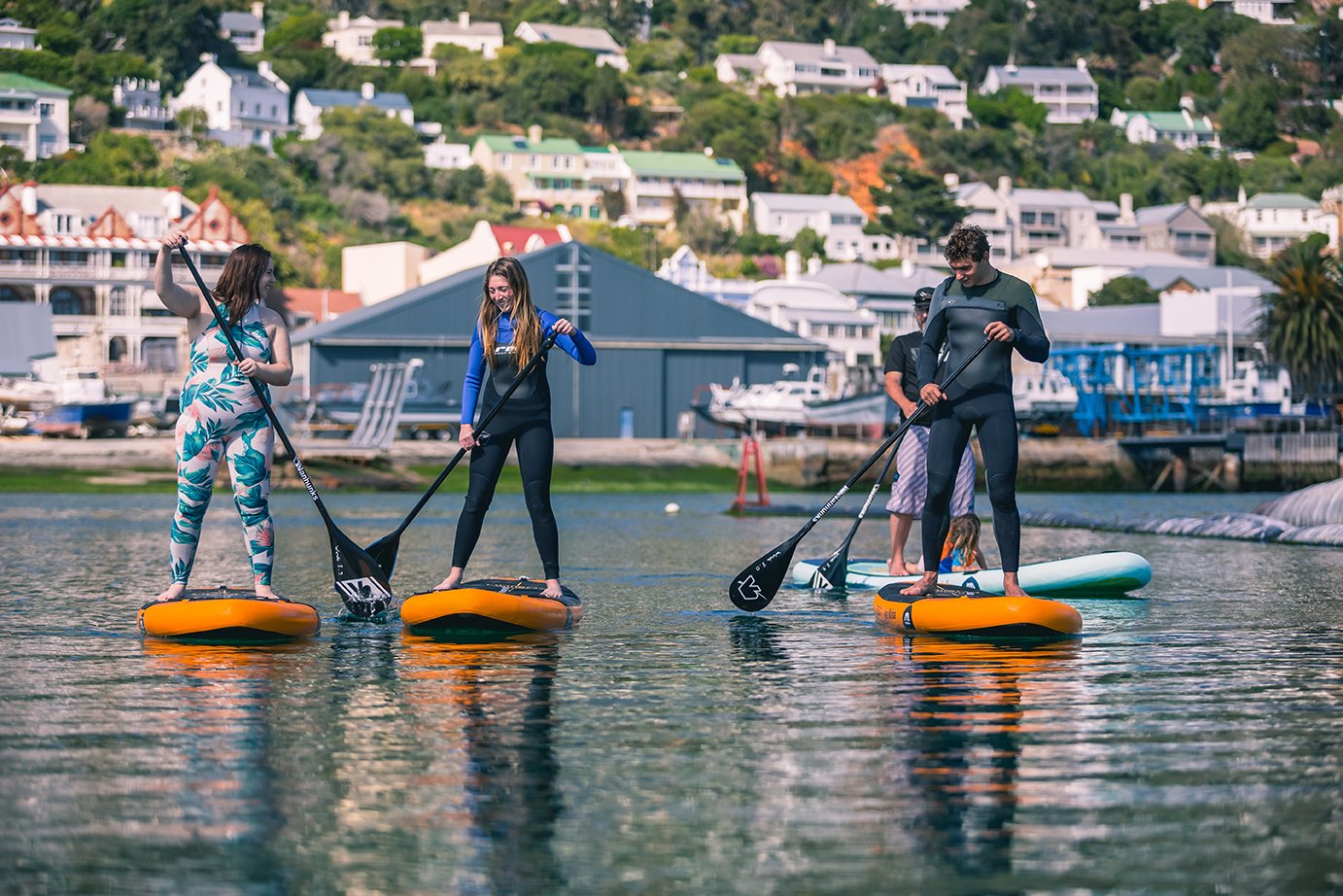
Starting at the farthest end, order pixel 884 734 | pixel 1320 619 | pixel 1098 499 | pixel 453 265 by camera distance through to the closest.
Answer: pixel 453 265
pixel 1098 499
pixel 1320 619
pixel 884 734

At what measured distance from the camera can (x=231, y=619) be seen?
11.0 m

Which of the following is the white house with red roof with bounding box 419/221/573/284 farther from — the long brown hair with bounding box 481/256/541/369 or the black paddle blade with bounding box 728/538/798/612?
the long brown hair with bounding box 481/256/541/369

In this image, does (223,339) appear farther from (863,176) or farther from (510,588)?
(863,176)

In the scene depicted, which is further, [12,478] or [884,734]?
[12,478]

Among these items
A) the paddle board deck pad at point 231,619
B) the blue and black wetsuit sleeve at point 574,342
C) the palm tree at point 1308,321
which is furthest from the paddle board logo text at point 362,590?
the palm tree at point 1308,321

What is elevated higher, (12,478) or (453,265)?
(453,265)

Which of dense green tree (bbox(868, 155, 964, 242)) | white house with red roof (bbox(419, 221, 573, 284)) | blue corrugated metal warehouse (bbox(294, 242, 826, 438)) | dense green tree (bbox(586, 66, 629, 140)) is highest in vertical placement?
dense green tree (bbox(586, 66, 629, 140))

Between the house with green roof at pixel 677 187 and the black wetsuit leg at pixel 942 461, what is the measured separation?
156 metres

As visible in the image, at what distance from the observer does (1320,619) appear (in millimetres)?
12773

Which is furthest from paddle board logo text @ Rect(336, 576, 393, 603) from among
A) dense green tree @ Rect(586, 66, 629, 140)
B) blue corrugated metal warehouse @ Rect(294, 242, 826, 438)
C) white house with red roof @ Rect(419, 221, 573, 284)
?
dense green tree @ Rect(586, 66, 629, 140)

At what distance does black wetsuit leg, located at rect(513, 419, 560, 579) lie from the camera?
38.6ft

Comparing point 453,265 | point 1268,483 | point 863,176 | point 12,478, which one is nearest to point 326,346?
point 12,478

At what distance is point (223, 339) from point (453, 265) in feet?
337

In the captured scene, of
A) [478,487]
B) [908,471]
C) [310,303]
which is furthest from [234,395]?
[310,303]
